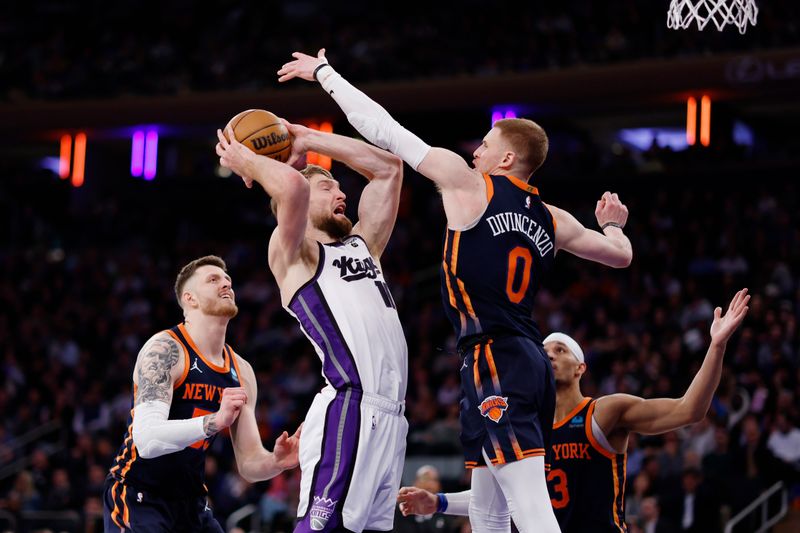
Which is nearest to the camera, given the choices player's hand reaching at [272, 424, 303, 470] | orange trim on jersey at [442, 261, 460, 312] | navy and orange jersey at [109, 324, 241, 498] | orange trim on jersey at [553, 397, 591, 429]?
orange trim on jersey at [442, 261, 460, 312]

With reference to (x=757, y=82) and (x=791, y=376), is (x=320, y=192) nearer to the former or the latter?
(x=791, y=376)

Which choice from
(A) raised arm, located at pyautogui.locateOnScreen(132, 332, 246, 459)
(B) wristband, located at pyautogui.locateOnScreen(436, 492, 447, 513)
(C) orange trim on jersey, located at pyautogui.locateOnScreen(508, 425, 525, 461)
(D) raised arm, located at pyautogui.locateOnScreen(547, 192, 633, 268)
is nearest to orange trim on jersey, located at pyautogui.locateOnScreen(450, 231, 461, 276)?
(D) raised arm, located at pyautogui.locateOnScreen(547, 192, 633, 268)

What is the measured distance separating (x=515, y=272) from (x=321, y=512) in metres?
1.53

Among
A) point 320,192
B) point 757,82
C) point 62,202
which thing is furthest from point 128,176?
point 320,192

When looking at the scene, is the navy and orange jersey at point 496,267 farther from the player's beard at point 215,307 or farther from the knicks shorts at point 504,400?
the player's beard at point 215,307

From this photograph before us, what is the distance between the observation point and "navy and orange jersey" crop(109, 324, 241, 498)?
688 cm

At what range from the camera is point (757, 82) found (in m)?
19.2

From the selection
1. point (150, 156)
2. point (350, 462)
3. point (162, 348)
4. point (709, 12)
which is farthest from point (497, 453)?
point (150, 156)

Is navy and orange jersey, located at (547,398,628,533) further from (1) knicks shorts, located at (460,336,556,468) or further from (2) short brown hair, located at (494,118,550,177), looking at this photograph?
(2) short brown hair, located at (494,118,550,177)

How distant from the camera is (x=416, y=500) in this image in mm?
6199

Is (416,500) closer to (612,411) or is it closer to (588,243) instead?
(612,411)

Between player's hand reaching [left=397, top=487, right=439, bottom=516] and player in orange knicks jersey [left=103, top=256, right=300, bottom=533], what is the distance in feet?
2.24

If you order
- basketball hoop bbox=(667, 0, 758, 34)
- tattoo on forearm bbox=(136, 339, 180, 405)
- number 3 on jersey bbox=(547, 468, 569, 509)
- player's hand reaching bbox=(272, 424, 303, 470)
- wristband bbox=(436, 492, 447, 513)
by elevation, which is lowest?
wristband bbox=(436, 492, 447, 513)

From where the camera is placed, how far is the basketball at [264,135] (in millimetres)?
5977
